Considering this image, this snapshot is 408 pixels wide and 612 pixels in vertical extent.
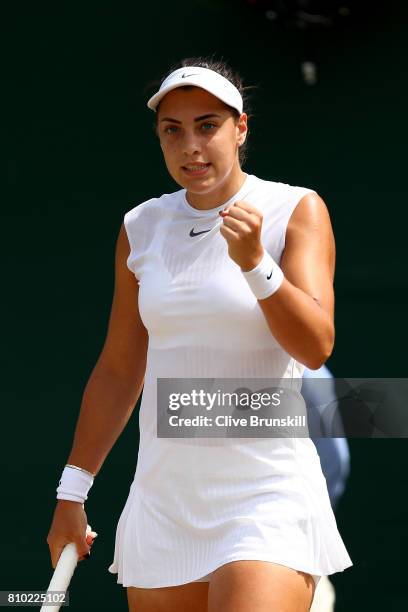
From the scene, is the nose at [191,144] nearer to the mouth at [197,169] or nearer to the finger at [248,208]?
the mouth at [197,169]

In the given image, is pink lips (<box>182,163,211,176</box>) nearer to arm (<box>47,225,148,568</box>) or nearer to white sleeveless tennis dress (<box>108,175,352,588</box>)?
white sleeveless tennis dress (<box>108,175,352,588</box>)

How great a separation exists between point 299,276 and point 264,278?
0.16 meters

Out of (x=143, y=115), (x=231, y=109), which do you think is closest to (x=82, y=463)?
(x=231, y=109)

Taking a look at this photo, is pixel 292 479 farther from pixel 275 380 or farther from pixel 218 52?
pixel 218 52

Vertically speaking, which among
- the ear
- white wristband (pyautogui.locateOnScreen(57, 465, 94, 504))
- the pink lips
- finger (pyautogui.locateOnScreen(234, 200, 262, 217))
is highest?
the ear

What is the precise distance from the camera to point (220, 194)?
251 cm

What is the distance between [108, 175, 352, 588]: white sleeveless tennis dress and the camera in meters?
2.30

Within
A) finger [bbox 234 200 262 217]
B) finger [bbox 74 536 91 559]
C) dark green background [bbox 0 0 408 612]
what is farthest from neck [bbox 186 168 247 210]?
dark green background [bbox 0 0 408 612]

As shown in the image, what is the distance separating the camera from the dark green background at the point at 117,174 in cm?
437

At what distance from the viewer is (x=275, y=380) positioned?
2.37 m

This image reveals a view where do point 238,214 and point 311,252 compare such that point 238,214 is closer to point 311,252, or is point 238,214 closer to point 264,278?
point 264,278

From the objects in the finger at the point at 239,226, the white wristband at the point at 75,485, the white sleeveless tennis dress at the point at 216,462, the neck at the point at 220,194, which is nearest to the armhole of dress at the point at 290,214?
the white sleeveless tennis dress at the point at 216,462

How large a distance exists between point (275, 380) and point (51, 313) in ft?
7.48

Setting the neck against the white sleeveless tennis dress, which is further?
the neck
